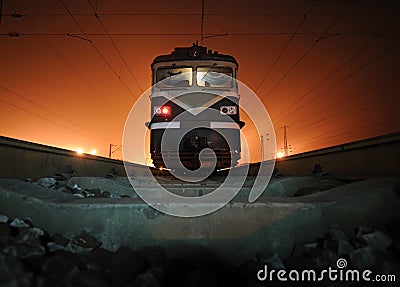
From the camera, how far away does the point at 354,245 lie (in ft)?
3.52

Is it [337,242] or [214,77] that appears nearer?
[337,242]

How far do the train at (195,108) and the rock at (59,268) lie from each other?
360 cm

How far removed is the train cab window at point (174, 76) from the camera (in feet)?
16.7

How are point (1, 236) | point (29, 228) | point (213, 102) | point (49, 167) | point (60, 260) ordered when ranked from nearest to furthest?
point (60, 260) < point (1, 236) < point (29, 228) < point (49, 167) < point (213, 102)

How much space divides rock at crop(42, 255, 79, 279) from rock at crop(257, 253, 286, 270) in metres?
0.70

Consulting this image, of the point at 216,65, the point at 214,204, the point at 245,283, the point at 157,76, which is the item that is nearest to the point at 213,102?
the point at 216,65

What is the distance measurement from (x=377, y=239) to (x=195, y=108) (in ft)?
13.0

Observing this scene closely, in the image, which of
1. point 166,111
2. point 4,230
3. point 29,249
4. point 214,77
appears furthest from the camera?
point 214,77

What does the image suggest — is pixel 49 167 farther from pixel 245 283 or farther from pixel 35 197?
pixel 245 283

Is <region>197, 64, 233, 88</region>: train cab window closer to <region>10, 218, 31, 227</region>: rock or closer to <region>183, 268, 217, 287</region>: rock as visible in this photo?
<region>10, 218, 31, 227</region>: rock

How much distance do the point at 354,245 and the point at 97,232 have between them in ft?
3.60

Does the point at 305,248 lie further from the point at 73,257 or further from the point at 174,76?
the point at 174,76

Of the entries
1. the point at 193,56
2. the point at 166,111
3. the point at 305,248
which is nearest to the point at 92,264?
the point at 305,248

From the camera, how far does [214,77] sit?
5.13 metres
